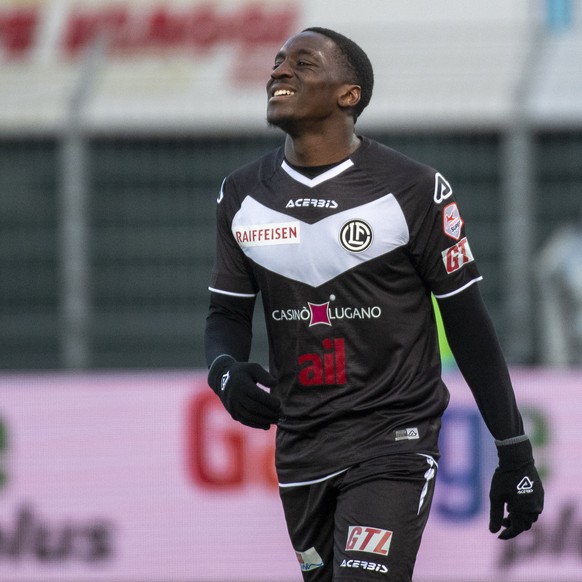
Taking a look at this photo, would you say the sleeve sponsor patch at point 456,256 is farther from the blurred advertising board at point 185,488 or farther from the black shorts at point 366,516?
the blurred advertising board at point 185,488

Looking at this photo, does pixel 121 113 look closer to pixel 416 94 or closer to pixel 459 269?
pixel 416 94

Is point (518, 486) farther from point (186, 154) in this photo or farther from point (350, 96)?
point (186, 154)

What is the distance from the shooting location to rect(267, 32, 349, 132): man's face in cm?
376

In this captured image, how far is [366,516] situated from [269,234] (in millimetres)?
798

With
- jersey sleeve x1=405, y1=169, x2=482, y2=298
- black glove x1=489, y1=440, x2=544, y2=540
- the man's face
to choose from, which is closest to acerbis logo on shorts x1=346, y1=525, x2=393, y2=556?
black glove x1=489, y1=440, x2=544, y2=540

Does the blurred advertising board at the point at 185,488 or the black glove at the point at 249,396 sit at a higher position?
the black glove at the point at 249,396

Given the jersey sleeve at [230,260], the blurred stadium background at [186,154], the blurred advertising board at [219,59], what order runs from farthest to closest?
1. the blurred advertising board at [219,59]
2. the blurred stadium background at [186,154]
3. the jersey sleeve at [230,260]

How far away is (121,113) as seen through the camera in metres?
12.1

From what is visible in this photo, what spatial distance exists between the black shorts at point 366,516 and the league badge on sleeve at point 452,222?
0.60m

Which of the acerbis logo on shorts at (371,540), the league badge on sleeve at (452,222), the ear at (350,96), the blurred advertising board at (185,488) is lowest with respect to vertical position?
the blurred advertising board at (185,488)

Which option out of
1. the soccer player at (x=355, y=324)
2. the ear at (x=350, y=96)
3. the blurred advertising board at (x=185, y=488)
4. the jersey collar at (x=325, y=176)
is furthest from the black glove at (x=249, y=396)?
the blurred advertising board at (x=185, y=488)

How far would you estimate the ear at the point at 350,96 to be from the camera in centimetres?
382

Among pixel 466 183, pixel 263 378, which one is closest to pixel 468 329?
pixel 263 378

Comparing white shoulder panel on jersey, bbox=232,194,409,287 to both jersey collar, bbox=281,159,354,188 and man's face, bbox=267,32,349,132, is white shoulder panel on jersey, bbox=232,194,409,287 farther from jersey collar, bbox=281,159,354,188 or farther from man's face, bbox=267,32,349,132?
man's face, bbox=267,32,349,132
